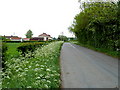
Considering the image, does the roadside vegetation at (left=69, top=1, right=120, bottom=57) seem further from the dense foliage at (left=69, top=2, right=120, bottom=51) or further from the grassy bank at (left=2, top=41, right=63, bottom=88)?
the grassy bank at (left=2, top=41, right=63, bottom=88)

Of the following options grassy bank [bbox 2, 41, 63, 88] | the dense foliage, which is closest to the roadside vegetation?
the dense foliage

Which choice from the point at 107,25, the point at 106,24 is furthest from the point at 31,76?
the point at 106,24

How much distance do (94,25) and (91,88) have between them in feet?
Result: 51.3

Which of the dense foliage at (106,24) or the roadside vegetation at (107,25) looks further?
the dense foliage at (106,24)

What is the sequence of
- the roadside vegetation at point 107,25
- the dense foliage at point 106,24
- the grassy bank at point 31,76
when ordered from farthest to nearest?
1. the dense foliage at point 106,24
2. the roadside vegetation at point 107,25
3. the grassy bank at point 31,76

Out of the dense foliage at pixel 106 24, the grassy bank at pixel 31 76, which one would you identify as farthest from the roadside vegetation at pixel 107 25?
the grassy bank at pixel 31 76

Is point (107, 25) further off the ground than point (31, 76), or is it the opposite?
point (107, 25)

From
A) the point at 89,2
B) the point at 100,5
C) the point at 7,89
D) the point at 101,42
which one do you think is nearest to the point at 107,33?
the point at 101,42

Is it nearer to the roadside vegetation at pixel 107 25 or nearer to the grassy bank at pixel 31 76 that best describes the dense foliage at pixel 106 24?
the roadside vegetation at pixel 107 25

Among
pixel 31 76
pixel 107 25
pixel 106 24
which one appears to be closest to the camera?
pixel 31 76

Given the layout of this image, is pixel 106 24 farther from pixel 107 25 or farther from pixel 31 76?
pixel 31 76

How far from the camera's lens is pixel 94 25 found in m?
19.1


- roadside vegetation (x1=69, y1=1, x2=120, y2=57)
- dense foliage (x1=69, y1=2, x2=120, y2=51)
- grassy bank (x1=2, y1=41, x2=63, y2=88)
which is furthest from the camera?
dense foliage (x1=69, y1=2, x2=120, y2=51)

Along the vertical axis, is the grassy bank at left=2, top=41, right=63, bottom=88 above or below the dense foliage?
below
